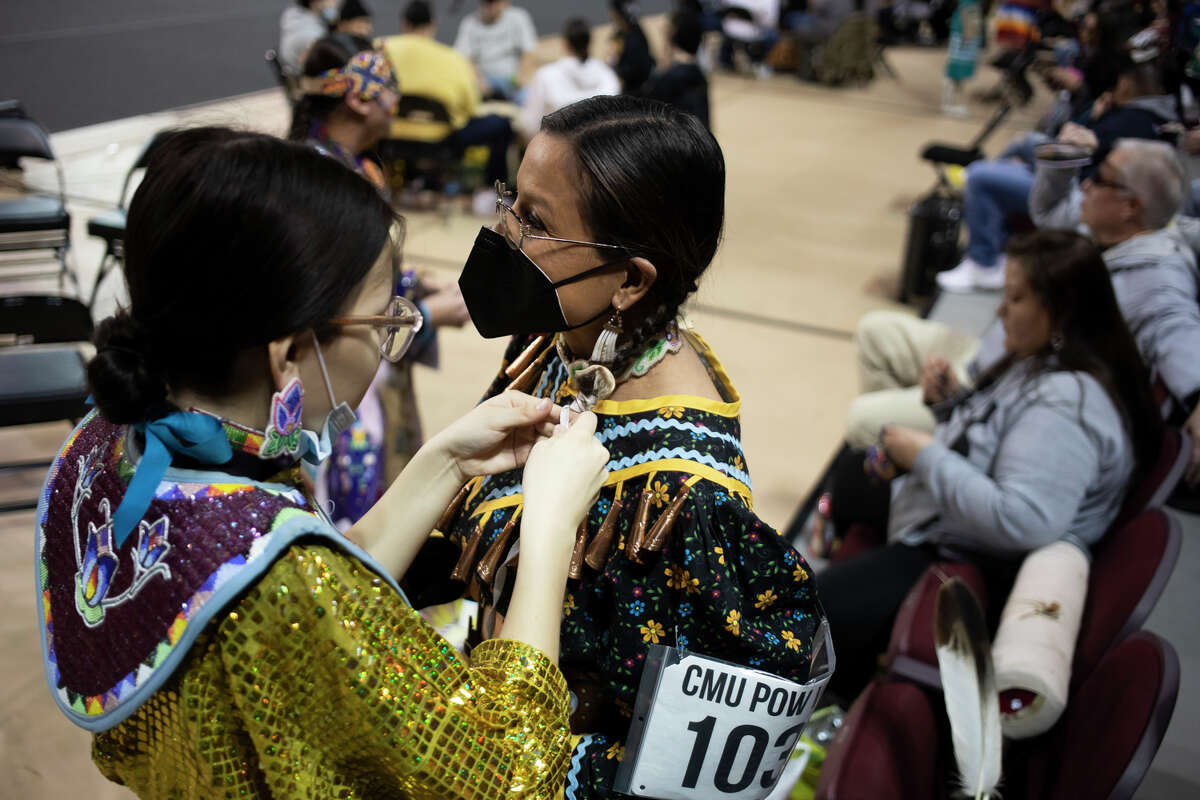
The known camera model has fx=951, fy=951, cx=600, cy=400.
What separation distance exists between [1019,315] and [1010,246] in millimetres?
215

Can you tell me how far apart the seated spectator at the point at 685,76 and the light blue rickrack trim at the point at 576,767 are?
5.71 m

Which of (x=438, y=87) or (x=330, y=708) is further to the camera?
(x=438, y=87)

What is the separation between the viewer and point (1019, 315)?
2.56m

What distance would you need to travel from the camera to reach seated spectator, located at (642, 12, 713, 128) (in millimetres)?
6578

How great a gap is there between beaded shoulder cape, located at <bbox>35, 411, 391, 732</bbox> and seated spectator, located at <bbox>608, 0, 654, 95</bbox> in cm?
618

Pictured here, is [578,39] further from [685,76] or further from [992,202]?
[992,202]

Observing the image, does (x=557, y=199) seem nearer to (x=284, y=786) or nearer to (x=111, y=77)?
(x=284, y=786)

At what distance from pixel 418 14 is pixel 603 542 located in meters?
5.85

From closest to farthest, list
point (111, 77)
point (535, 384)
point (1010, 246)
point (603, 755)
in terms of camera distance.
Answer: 1. point (603, 755)
2. point (535, 384)
3. point (1010, 246)
4. point (111, 77)

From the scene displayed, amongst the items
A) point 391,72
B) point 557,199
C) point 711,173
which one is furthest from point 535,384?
point 391,72

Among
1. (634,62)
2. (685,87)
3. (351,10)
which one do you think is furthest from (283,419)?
(634,62)

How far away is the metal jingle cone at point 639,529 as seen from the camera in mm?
1271

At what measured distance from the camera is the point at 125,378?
995mm

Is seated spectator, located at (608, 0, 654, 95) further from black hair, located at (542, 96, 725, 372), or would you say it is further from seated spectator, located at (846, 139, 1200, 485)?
black hair, located at (542, 96, 725, 372)
